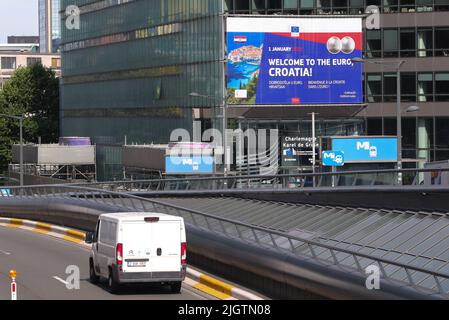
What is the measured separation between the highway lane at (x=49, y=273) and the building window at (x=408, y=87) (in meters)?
49.5

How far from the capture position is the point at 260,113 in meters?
87.9

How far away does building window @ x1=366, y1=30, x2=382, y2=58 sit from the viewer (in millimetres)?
88062

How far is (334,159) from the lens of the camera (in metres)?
72.1

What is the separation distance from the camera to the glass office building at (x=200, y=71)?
86.3 meters

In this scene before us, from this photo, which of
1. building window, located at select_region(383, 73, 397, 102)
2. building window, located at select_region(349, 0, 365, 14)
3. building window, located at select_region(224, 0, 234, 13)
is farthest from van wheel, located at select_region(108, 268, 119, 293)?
building window, located at select_region(224, 0, 234, 13)

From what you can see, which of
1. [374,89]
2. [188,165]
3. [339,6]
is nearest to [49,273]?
[188,165]

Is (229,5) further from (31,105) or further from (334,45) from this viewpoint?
(31,105)

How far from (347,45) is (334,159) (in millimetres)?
17299

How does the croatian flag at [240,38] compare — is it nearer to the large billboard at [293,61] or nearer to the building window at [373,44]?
the large billboard at [293,61]

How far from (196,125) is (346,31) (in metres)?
17.8

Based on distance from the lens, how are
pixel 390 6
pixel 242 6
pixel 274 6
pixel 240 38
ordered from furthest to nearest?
1. pixel 242 6
2. pixel 274 6
3. pixel 390 6
4. pixel 240 38

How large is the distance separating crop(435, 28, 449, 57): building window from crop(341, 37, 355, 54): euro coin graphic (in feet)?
22.5

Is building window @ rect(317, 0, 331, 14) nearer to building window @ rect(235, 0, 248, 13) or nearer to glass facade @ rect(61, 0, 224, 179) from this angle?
building window @ rect(235, 0, 248, 13)

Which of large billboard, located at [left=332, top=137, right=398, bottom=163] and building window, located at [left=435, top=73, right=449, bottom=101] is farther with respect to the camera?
building window, located at [left=435, top=73, right=449, bottom=101]
